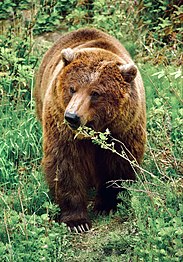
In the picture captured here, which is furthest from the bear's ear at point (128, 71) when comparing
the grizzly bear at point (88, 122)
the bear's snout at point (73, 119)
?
the bear's snout at point (73, 119)

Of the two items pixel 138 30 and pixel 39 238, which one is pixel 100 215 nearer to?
pixel 39 238

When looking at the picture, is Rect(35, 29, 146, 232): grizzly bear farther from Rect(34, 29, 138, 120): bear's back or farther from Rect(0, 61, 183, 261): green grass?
Rect(0, 61, 183, 261): green grass

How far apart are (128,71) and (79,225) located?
134 cm

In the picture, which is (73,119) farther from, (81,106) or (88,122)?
(88,122)

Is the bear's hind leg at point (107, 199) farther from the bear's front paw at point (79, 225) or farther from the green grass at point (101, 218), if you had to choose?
the bear's front paw at point (79, 225)

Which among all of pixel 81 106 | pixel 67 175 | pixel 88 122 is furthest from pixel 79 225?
pixel 81 106

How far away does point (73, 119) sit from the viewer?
529cm

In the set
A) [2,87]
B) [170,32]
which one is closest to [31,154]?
[2,87]

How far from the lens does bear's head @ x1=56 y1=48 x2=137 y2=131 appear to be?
18.2 feet

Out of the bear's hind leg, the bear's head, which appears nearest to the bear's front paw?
the bear's hind leg

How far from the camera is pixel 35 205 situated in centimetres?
612

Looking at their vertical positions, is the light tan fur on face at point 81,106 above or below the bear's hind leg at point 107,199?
above

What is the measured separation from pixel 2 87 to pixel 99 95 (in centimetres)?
262

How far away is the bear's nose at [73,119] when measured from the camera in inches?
208
